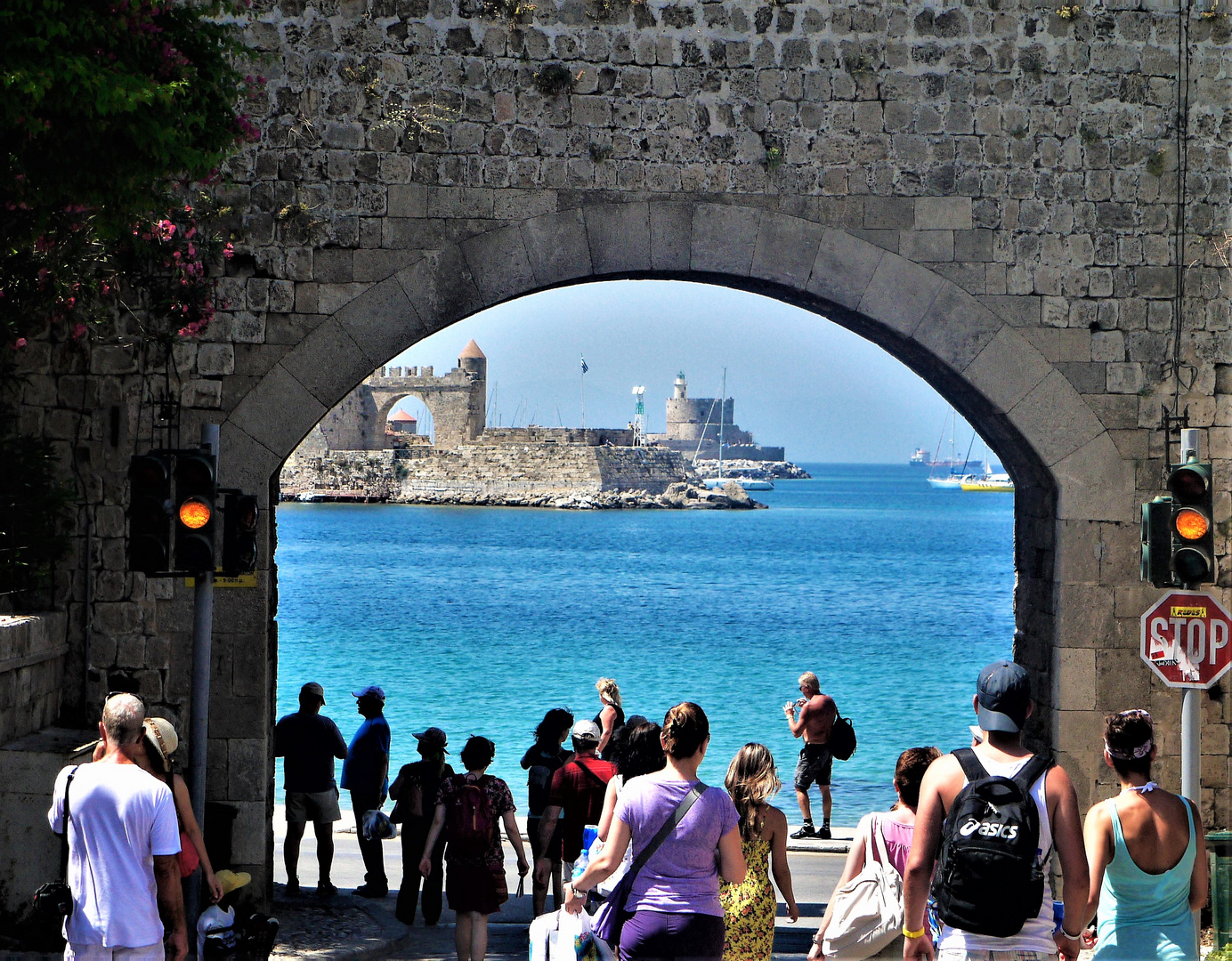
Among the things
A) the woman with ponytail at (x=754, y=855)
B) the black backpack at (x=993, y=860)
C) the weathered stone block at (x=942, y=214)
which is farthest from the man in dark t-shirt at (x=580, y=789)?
the weathered stone block at (x=942, y=214)

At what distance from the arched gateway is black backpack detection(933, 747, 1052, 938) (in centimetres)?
445

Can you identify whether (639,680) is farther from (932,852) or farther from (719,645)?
(932,852)

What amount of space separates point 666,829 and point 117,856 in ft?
6.18

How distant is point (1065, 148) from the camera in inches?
328

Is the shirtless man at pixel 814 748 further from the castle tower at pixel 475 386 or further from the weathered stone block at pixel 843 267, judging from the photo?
the castle tower at pixel 475 386

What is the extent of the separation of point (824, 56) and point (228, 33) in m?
3.48

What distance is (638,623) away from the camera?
139 ft

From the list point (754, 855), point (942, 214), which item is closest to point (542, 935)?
point (754, 855)

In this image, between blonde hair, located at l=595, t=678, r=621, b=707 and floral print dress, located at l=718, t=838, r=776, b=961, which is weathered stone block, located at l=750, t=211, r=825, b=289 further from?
floral print dress, located at l=718, t=838, r=776, b=961

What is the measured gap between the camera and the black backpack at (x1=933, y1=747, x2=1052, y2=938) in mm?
4008

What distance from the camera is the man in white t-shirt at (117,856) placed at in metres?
4.68

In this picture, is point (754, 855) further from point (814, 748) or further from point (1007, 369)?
point (814, 748)

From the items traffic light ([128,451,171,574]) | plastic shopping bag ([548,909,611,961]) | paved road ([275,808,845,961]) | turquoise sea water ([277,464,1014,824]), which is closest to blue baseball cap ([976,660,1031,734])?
plastic shopping bag ([548,909,611,961])

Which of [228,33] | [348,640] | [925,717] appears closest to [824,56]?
[228,33]
